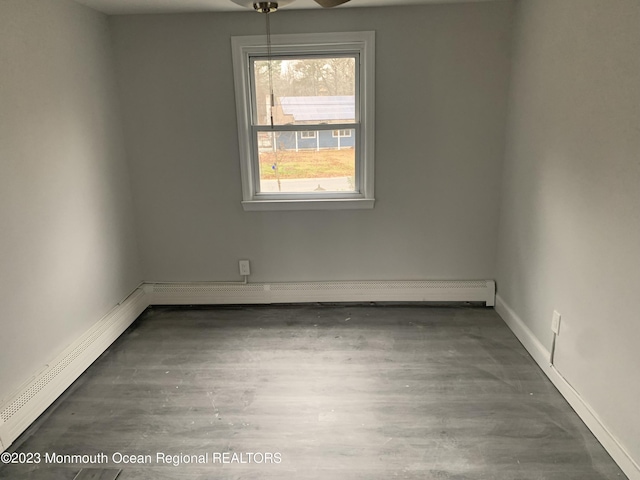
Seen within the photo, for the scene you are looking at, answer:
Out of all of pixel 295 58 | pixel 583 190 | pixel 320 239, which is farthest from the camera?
pixel 320 239

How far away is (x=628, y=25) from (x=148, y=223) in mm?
3048

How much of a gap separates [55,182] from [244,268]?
4.65ft

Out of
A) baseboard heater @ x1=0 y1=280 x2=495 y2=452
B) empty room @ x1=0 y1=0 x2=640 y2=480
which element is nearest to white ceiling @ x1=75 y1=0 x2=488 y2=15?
empty room @ x1=0 y1=0 x2=640 y2=480

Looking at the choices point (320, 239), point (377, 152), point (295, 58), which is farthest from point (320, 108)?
point (320, 239)

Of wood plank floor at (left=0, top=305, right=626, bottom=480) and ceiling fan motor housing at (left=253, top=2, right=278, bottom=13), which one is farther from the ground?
ceiling fan motor housing at (left=253, top=2, right=278, bottom=13)

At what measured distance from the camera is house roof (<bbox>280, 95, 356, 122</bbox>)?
10.3 feet

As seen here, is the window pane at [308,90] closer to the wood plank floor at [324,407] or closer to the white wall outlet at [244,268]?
the white wall outlet at [244,268]

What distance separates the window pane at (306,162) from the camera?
3201mm

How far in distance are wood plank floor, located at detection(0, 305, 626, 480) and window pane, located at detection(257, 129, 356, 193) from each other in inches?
39.4

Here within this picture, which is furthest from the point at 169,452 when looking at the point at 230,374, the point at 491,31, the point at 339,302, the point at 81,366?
the point at 491,31

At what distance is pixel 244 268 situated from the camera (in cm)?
341

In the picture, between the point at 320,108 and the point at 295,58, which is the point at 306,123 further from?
the point at 295,58

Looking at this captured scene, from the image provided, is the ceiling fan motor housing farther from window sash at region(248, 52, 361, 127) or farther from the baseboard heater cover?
the baseboard heater cover

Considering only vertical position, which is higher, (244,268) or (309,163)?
(309,163)
